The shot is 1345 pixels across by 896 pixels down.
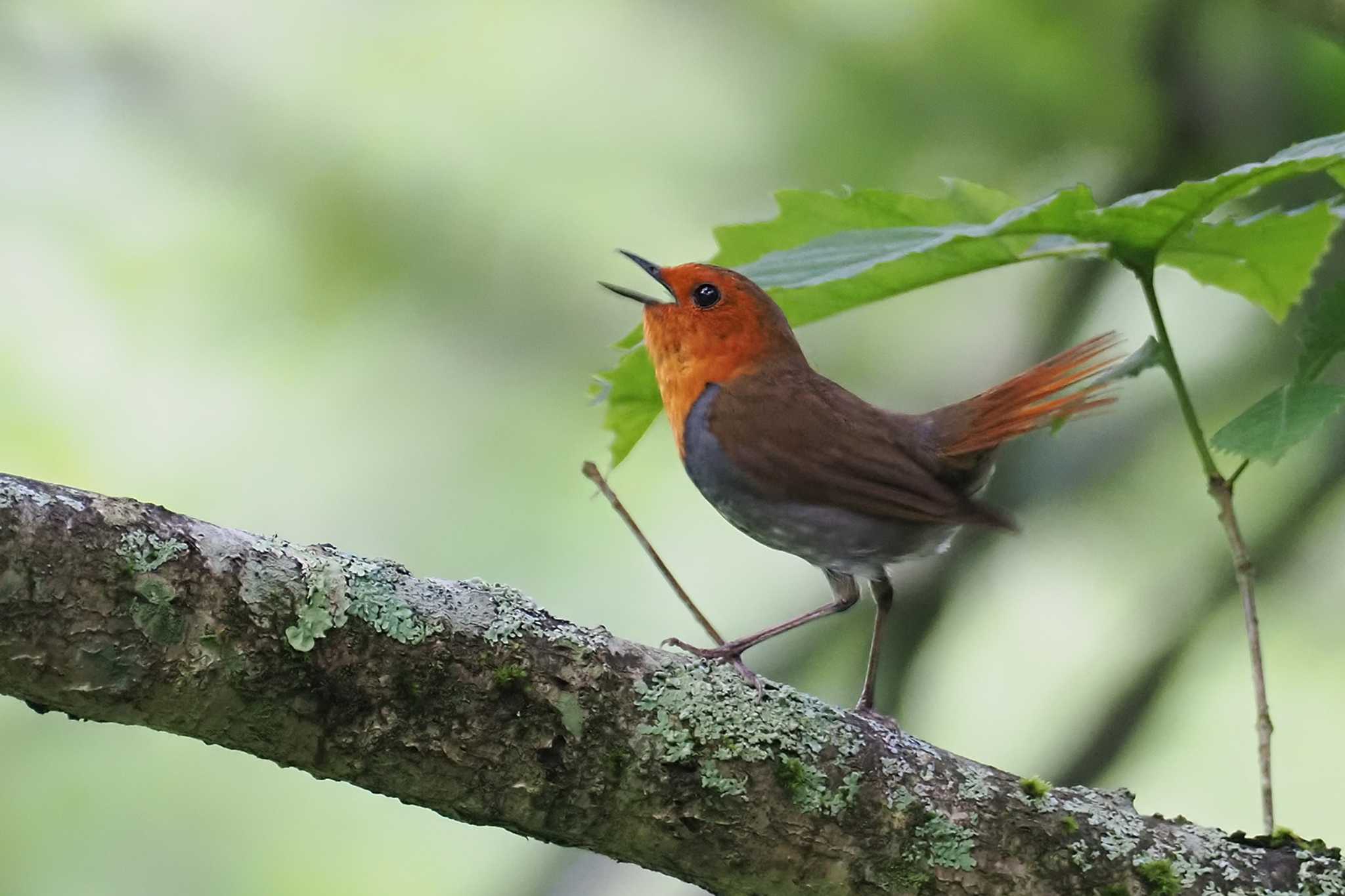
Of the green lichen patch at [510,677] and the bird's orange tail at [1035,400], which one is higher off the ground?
the bird's orange tail at [1035,400]

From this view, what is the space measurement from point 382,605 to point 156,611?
288 millimetres

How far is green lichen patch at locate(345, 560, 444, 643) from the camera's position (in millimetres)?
1703

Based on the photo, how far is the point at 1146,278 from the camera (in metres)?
2.27

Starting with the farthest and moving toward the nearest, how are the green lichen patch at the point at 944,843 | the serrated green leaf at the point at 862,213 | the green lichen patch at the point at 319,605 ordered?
the serrated green leaf at the point at 862,213 < the green lichen patch at the point at 944,843 < the green lichen patch at the point at 319,605

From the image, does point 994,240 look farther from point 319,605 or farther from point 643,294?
point 319,605

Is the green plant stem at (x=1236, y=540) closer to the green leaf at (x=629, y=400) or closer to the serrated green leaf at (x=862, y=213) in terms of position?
the serrated green leaf at (x=862, y=213)

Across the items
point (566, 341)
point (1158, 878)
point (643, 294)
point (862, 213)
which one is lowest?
point (1158, 878)

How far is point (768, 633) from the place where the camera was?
246cm

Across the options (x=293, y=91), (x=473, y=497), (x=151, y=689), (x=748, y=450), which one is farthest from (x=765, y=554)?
(x=151, y=689)

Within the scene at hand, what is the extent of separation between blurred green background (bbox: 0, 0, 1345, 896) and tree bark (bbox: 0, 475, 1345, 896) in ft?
5.58

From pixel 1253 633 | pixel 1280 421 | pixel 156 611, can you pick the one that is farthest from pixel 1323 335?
pixel 156 611

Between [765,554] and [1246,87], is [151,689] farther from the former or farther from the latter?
[1246,87]

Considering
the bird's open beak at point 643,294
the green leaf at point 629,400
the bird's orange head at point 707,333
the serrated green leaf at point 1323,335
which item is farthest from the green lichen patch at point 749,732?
the bird's open beak at point 643,294

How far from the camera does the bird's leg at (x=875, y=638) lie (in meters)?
2.68
